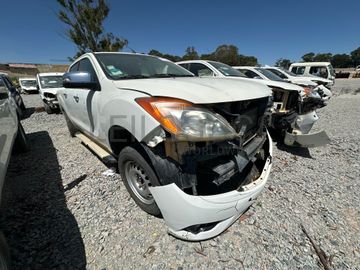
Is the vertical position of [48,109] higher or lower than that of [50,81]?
lower

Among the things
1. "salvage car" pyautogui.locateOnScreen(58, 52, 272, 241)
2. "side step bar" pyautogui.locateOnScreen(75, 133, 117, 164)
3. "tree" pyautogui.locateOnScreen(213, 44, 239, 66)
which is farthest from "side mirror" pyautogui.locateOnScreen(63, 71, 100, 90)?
"tree" pyautogui.locateOnScreen(213, 44, 239, 66)

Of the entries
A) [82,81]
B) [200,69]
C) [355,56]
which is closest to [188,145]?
[82,81]

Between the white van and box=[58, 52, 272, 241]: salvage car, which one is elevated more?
the white van

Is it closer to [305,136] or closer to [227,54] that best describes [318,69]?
[305,136]

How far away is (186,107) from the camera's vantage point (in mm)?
1551

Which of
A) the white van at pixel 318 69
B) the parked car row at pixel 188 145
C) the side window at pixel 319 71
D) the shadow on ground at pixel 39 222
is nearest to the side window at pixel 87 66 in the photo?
the parked car row at pixel 188 145

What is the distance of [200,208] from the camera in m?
1.53

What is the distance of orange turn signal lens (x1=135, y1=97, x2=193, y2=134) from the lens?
1508mm

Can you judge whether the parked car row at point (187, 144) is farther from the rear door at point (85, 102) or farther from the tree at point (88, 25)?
the tree at point (88, 25)

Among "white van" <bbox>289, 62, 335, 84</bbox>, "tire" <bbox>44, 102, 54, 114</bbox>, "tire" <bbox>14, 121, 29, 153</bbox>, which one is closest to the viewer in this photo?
"tire" <bbox>14, 121, 29, 153</bbox>

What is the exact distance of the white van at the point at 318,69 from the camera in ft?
48.6

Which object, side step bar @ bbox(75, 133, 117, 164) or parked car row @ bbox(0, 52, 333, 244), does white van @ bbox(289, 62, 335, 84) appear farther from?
side step bar @ bbox(75, 133, 117, 164)

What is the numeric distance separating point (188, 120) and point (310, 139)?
2878 mm

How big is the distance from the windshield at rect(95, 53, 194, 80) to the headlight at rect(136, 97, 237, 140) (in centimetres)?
103
